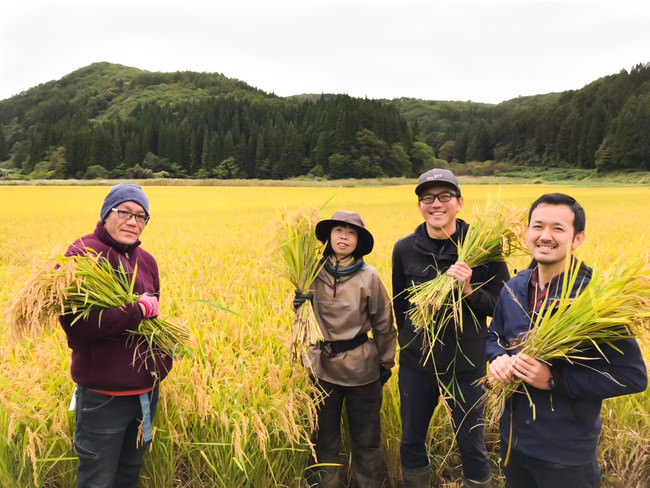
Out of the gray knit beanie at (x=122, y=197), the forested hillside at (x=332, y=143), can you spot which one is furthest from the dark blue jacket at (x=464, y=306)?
the forested hillside at (x=332, y=143)

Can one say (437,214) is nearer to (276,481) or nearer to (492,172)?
(276,481)

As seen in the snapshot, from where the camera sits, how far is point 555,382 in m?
1.69

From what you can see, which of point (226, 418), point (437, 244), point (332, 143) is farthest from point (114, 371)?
point (332, 143)

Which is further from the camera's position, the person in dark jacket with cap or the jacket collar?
the jacket collar

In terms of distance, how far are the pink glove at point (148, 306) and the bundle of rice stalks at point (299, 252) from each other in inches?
34.0

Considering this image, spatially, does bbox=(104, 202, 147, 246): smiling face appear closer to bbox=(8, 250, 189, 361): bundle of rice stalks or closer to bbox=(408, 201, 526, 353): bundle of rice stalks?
bbox=(8, 250, 189, 361): bundle of rice stalks

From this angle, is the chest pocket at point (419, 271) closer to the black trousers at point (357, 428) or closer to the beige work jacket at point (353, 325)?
the beige work jacket at point (353, 325)

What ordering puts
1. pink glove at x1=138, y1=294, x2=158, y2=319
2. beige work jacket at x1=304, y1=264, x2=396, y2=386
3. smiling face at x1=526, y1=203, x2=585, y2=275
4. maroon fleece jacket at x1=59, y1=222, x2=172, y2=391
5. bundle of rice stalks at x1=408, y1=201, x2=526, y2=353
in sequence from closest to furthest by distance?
smiling face at x1=526, y1=203, x2=585, y2=275 → maroon fleece jacket at x1=59, y1=222, x2=172, y2=391 → pink glove at x1=138, y1=294, x2=158, y2=319 → bundle of rice stalks at x1=408, y1=201, x2=526, y2=353 → beige work jacket at x1=304, y1=264, x2=396, y2=386

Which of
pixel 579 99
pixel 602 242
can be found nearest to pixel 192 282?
pixel 602 242

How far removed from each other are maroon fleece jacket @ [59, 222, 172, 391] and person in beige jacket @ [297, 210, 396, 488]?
100 centimetres

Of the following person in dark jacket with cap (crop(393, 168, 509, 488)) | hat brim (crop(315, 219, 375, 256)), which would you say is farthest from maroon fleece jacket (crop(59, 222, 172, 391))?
person in dark jacket with cap (crop(393, 168, 509, 488))

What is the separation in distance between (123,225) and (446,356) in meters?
2.14

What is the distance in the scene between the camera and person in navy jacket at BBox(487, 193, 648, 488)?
1.62m

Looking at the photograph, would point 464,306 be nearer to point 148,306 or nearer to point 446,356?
point 446,356
